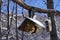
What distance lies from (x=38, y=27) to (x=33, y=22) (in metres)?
0.09

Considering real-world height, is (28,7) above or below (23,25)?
above

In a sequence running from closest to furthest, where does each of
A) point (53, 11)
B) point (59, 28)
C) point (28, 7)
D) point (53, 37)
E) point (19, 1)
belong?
point (19, 1) < point (28, 7) < point (53, 11) < point (53, 37) < point (59, 28)

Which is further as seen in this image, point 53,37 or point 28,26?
point 53,37

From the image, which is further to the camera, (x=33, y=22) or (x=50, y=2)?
(x=50, y=2)

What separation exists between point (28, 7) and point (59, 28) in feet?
25.3

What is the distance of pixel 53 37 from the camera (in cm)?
505

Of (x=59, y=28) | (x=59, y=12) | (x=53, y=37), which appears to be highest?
(x=59, y=12)

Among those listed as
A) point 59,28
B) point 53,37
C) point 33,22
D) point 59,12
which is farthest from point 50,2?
point 59,28

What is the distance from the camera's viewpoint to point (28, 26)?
2.40 meters

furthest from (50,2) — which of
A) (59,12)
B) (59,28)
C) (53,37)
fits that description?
(59,28)

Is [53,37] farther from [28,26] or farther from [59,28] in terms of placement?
[59,28]

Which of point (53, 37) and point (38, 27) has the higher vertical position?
point (38, 27)

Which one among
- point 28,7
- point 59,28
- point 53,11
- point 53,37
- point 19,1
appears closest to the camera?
point 19,1

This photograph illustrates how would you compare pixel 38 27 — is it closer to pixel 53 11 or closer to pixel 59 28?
pixel 53 11
